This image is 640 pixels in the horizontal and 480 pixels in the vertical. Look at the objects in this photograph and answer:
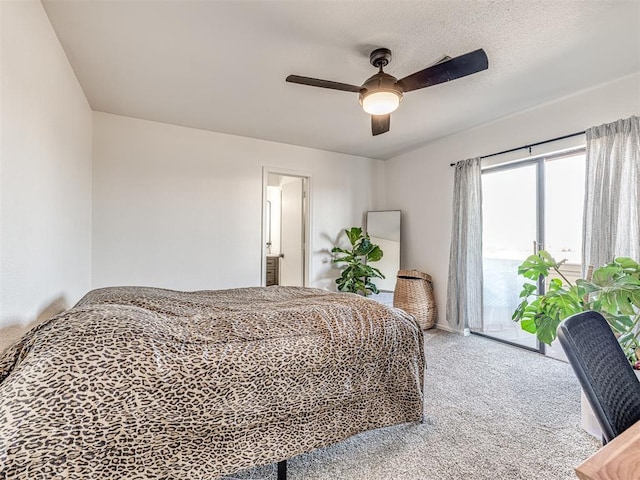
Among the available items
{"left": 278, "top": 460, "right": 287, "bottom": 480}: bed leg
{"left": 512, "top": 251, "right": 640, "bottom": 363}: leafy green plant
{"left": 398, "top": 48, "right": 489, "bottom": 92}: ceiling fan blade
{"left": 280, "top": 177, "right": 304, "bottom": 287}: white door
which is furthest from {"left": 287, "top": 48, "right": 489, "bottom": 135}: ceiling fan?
{"left": 280, "top": 177, "right": 304, "bottom": 287}: white door

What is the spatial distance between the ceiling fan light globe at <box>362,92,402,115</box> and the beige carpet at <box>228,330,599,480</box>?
2.15 m

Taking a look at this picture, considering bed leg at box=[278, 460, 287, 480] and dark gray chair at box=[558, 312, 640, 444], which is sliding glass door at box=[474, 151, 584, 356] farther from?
bed leg at box=[278, 460, 287, 480]

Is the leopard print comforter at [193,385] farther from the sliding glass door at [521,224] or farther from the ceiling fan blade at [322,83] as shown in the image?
the sliding glass door at [521,224]

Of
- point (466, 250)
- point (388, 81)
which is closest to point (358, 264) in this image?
point (466, 250)

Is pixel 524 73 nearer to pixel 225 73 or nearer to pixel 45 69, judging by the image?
pixel 225 73

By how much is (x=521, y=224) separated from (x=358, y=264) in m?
2.10

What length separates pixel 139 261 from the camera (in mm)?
3379

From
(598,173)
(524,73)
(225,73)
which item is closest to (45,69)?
(225,73)

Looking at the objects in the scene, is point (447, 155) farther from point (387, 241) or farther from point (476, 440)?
point (476, 440)

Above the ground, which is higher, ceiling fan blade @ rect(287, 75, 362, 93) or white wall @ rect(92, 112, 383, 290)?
ceiling fan blade @ rect(287, 75, 362, 93)

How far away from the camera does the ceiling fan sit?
185 cm

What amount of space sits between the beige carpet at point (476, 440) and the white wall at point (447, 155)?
5.69ft

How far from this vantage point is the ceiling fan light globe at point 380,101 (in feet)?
6.82

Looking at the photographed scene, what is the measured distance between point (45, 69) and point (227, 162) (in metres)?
2.12
